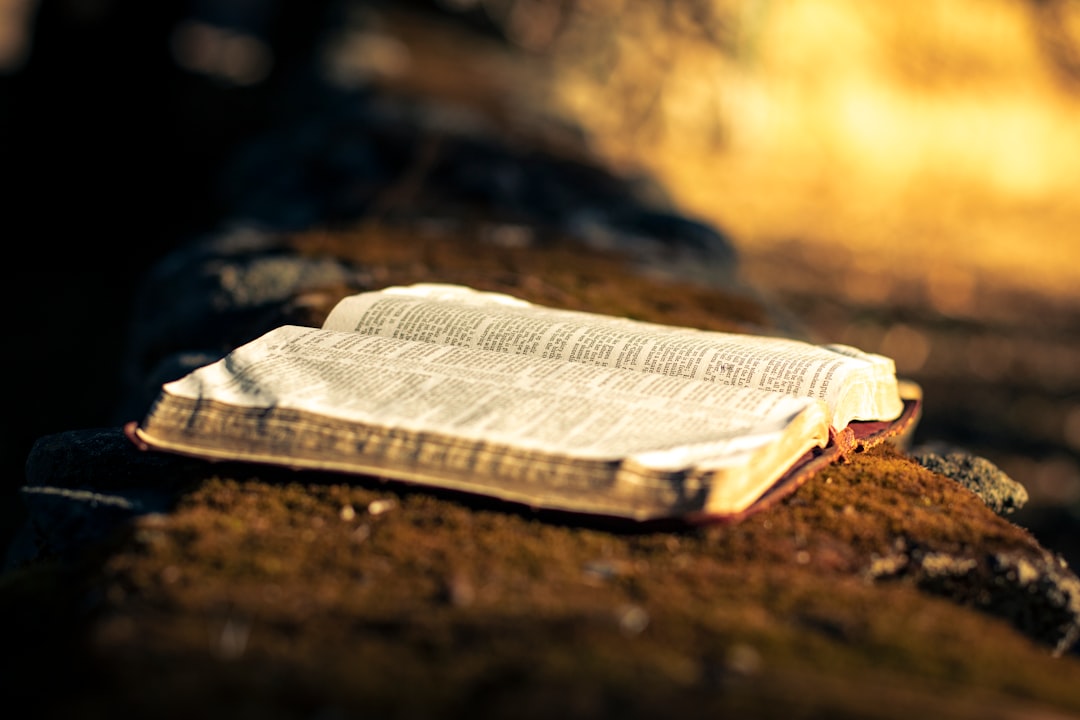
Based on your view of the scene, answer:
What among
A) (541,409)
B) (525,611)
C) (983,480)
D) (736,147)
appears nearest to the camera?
(525,611)

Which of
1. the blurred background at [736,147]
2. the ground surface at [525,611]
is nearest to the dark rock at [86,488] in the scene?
the ground surface at [525,611]

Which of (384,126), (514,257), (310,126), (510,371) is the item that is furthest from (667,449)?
(310,126)

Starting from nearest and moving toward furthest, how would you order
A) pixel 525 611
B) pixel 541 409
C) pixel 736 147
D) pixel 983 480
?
pixel 525 611 → pixel 541 409 → pixel 983 480 → pixel 736 147

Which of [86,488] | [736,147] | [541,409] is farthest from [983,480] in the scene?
[736,147]

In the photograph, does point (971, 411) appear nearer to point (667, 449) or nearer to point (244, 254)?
point (244, 254)

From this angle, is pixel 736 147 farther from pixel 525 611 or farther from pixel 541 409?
pixel 525 611

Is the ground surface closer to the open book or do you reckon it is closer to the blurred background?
the open book

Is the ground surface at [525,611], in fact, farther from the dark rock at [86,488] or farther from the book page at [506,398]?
the book page at [506,398]

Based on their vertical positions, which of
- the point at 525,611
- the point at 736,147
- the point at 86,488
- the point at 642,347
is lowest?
the point at 86,488
